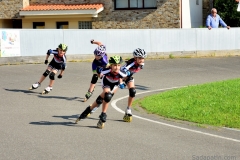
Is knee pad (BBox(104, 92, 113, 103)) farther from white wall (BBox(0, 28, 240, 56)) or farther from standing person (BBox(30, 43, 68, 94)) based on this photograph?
white wall (BBox(0, 28, 240, 56))

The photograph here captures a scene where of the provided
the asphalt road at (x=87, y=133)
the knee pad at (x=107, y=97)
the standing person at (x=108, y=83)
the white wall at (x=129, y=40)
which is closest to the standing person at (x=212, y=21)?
the white wall at (x=129, y=40)

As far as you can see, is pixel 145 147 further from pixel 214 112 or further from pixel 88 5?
pixel 88 5

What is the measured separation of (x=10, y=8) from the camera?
37.9 metres

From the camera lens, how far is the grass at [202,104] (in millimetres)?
12789

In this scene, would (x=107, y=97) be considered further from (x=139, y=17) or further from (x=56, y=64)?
(x=139, y=17)

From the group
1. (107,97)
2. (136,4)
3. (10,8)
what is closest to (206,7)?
(136,4)

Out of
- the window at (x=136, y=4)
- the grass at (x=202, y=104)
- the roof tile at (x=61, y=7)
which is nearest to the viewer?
the grass at (x=202, y=104)

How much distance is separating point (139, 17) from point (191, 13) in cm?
373

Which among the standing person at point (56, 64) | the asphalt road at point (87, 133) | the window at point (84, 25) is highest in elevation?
the window at point (84, 25)

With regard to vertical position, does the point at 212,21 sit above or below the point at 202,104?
above

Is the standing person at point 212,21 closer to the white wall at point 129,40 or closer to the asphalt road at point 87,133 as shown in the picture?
the white wall at point 129,40

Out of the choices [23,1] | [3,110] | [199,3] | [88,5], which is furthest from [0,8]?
[3,110]

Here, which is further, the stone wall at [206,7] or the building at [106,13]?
the stone wall at [206,7]

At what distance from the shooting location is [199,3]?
38750mm
